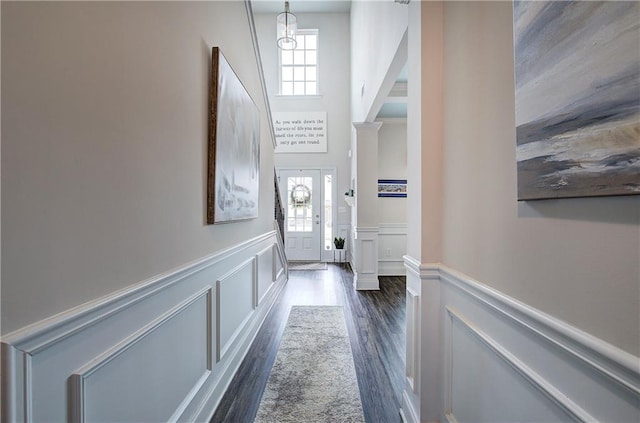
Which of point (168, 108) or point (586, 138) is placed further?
point (168, 108)

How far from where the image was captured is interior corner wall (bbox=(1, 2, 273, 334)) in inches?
26.6

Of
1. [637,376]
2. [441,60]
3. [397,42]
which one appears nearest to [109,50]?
[441,60]

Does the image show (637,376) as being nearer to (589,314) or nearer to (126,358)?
(589,314)

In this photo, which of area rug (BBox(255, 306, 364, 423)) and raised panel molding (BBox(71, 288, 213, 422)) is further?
area rug (BBox(255, 306, 364, 423))

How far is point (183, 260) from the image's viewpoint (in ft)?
4.79

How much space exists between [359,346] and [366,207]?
8.08ft

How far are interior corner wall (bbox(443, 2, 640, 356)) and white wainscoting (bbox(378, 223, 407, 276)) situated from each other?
4126 mm

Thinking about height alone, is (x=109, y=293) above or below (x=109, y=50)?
below

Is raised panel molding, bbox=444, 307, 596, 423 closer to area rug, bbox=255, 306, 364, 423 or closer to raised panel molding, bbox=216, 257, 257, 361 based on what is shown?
area rug, bbox=255, 306, 364, 423

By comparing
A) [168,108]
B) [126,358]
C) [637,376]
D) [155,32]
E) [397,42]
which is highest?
[397,42]

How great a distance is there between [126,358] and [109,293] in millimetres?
257

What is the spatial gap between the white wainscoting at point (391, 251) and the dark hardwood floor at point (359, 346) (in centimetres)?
61

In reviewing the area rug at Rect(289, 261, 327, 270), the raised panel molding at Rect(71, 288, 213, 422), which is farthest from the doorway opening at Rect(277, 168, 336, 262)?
the raised panel molding at Rect(71, 288, 213, 422)

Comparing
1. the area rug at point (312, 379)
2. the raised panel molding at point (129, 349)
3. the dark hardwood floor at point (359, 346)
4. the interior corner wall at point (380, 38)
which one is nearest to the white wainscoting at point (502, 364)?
the dark hardwood floor at point (359, 346)
